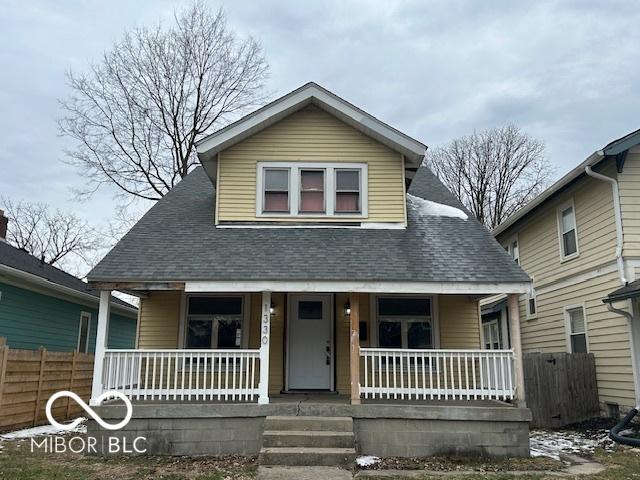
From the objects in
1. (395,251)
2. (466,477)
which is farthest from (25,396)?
(466,477)

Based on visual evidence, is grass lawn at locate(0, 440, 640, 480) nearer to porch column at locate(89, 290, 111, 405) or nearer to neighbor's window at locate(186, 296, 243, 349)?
porch column at locate(89, 290, 111, 405)

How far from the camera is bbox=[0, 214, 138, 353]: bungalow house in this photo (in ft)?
38.7

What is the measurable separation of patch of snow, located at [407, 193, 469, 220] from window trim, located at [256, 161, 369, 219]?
1.55 m

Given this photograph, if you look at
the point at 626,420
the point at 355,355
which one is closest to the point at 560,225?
the point at 626,420

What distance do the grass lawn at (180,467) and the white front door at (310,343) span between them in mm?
2742

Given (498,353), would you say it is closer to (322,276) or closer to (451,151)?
(322,276)

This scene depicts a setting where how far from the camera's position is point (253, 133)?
1052 cm

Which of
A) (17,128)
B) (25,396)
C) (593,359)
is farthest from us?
(17,128)

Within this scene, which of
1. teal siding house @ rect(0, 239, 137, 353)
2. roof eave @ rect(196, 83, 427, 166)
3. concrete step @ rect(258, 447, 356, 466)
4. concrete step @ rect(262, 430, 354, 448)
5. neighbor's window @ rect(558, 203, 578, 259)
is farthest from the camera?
neighbor's window @ rect(558, 203, 578, 259)

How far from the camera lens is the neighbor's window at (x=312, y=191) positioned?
1046 cm

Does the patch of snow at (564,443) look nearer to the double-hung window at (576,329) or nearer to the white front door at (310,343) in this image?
the double-hung window at (576,329)

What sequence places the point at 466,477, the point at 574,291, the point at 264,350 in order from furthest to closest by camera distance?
the point at 574,291, the point at 264,350, the point at 466,477

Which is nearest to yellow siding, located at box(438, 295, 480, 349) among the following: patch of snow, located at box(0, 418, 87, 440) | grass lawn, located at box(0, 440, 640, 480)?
grass lawn, located at box(0, 440, 640, 480)

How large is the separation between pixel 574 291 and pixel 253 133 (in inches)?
335
